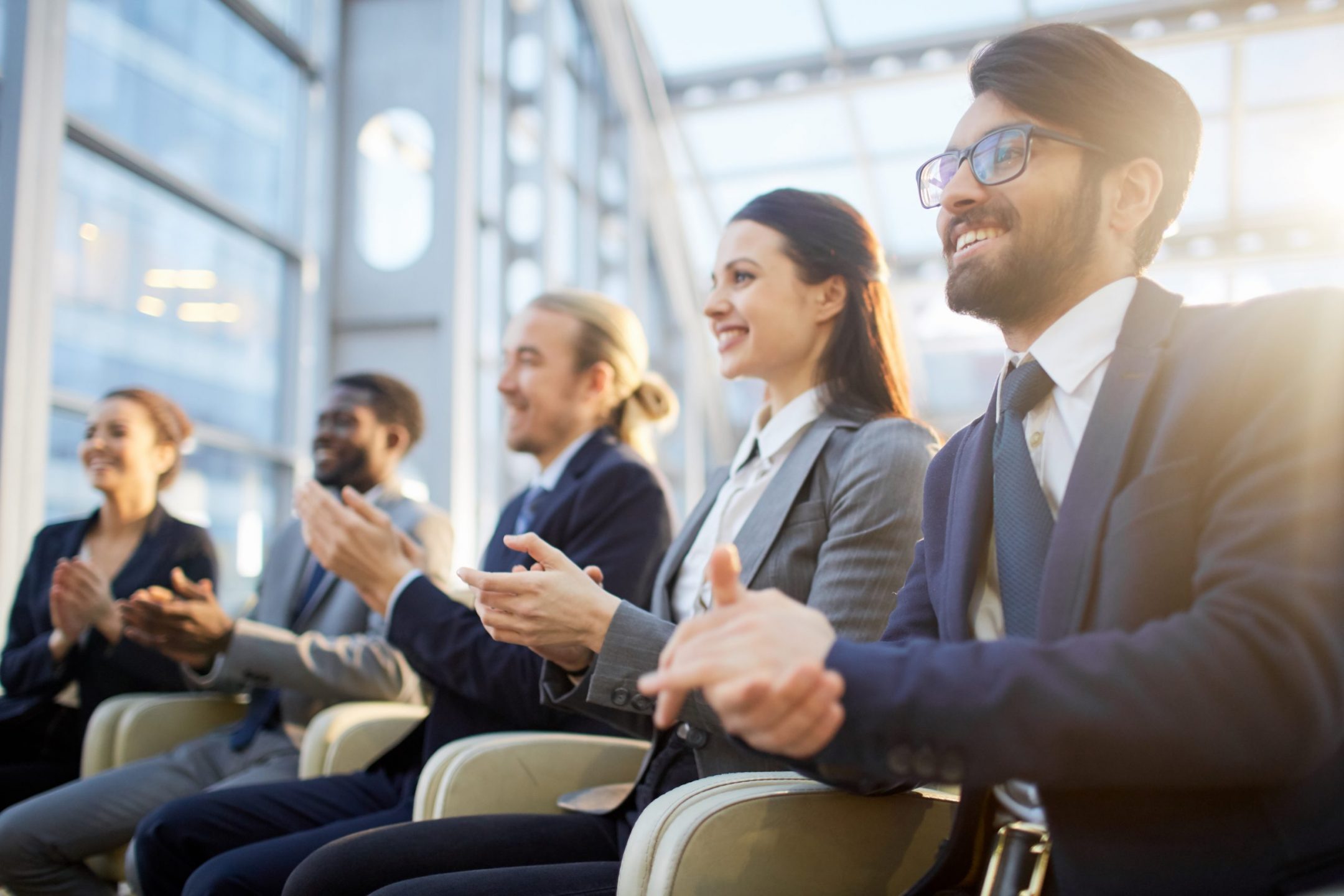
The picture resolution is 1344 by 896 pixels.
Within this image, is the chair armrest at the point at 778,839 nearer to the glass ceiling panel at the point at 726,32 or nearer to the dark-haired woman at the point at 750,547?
the dark-haired woman at the point at 750,547

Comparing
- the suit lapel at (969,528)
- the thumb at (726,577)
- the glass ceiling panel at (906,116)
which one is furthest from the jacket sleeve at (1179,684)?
the glass ceiling panel at (906,116)

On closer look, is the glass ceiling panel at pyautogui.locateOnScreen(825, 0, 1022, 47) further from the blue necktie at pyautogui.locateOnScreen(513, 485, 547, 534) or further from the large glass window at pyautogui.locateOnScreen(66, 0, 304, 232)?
the blue necktie at pyautogui.locateOnScreen(513, 485, 547, 534)

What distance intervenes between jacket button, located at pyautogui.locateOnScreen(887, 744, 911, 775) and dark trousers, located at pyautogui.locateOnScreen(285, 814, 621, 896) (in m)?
0.71

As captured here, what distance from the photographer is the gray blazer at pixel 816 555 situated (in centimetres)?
153

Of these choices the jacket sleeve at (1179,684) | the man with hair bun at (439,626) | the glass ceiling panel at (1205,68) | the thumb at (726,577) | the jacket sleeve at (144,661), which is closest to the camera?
the jacket sleeve at (1179,684)

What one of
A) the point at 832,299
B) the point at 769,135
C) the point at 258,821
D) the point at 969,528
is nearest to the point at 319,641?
the point at 258,821

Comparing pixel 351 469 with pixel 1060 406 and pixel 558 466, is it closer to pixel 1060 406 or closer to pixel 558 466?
pixel 558 466

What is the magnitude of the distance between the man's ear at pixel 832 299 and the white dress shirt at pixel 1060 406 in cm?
76

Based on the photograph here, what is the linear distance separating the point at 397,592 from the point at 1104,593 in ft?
4.52

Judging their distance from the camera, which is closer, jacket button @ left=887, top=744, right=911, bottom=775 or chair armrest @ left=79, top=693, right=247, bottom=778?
A: jacket button @ left=887, top=744, right=911, bottom=775

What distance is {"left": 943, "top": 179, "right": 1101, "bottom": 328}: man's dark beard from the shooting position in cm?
122

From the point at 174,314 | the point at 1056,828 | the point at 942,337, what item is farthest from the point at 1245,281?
the point at 1056,828

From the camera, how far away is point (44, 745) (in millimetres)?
2873

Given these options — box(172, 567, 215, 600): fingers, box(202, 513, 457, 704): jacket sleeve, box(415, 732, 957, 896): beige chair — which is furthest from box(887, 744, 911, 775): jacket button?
box(172, 567, 215, 600): fingers
